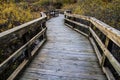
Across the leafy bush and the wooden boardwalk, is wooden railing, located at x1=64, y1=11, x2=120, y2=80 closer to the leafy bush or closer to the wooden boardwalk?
the wooden boardwalk

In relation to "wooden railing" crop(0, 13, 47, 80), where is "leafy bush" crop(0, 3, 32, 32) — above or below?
above

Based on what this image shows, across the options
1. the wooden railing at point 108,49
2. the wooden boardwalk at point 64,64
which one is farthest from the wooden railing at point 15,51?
the wooden railing at point 108,49

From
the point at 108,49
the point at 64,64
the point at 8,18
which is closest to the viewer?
the point at 108,49

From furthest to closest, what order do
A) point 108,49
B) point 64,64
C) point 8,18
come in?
1. point 8,18
2. point 64,64
3. point 108,49

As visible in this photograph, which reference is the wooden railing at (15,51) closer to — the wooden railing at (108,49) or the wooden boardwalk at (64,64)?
the wooden boardwalk at (64,64)

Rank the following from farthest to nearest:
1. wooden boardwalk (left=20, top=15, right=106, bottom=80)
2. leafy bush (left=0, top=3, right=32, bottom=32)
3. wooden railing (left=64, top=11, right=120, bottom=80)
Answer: leafy bush (left=0, top=3, right=32, bottom=32) < wooden boardwalk (left=20, top=15, right=106, bottom=80) < wooden railing (left=64, top=11, right=120, bottom=80)

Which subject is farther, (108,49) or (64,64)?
(64,64)

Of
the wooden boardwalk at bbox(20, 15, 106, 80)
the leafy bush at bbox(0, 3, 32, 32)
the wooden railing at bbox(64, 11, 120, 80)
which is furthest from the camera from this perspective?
the leafy bush at bbox(0, 3, 32, 32)

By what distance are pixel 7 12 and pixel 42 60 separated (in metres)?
3.51

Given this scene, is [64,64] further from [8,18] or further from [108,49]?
[8,18]

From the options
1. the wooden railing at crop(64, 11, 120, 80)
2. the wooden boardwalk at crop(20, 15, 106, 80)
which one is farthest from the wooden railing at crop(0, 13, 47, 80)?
the wooden railing at crop(64, 11, 120, 80)

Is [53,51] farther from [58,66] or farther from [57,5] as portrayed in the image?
[57,5]

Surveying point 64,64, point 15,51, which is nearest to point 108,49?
point 64,64

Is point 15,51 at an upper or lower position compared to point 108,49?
lower
